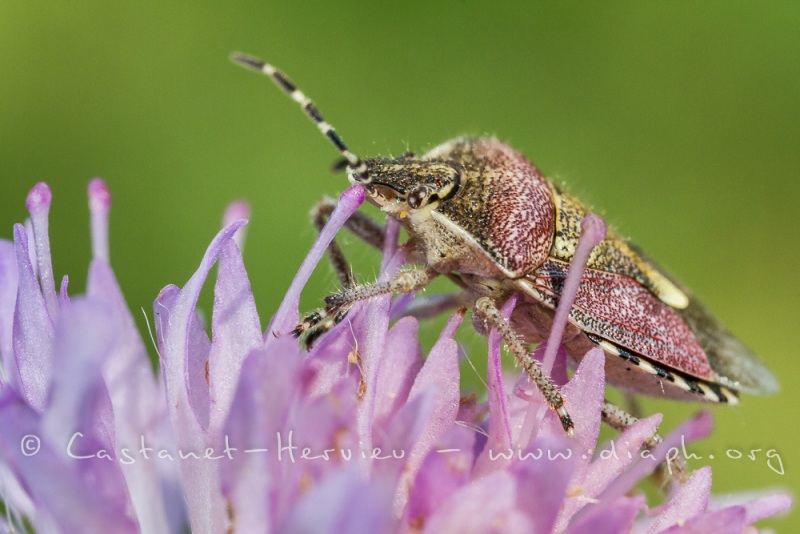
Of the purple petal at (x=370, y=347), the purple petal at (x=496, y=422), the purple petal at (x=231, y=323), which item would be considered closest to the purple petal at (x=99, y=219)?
the purple petal at (x=231, y=323)

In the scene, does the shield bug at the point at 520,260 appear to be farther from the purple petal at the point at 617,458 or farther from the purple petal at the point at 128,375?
the purple petal at the point at 128,375

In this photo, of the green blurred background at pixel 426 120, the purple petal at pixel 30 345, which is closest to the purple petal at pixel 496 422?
the purple petal at pixel 30 345

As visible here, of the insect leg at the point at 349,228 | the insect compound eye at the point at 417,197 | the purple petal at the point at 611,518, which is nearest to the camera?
the purple petal at the point at 611,518

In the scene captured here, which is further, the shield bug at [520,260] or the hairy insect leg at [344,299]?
the shield bug at [520,260]

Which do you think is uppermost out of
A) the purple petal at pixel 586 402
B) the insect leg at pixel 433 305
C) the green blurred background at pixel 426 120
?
the green blurred background at pixel 426 120

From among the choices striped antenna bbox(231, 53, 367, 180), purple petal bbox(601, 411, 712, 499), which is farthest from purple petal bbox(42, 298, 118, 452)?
purple petal bbox(601, 411, 712, 499)

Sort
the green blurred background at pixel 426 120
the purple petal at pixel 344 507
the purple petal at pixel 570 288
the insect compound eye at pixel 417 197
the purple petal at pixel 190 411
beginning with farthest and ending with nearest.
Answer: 1. the green blurred background at pixel 426 120
2. the insect compound eye at pixel 417 197
3. the purple petal at pixel 570 288
4. the purple petal at pixel 190 411
5. the purple petal at pixel 344 507

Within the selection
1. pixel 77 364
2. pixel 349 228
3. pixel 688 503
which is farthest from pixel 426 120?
pixel 77 364

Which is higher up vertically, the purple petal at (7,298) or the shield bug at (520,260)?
the shield bug at (520,260)
